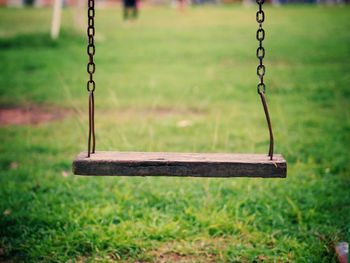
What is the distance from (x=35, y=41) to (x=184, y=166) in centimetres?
1097

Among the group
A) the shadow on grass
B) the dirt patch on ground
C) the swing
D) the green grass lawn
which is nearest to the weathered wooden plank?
the swing

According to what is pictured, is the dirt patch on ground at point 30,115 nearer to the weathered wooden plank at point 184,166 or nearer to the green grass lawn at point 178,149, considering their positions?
the green grass lawn at point 178,149

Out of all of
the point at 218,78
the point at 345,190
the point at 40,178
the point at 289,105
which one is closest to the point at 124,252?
the point at 40,178

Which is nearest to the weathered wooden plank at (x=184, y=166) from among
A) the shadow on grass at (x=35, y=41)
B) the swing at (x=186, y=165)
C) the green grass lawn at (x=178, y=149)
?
the swing at (x=186, y=165)

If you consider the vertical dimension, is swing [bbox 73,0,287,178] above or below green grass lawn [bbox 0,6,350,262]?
above

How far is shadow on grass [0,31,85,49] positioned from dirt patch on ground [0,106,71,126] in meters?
5.74

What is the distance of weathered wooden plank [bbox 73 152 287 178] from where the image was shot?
2.46 meters

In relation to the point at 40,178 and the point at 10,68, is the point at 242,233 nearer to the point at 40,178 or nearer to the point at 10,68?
the point at 40,178

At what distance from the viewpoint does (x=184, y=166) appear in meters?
2.47

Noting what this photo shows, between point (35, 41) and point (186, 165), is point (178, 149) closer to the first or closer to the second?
point (186, 165)

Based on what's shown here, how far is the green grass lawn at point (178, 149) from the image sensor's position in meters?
3.22

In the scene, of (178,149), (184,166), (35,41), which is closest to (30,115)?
(178,149)

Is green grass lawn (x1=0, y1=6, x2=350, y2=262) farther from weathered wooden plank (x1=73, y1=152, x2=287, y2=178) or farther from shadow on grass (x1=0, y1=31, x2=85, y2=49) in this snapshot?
shadow on grass (x1=0, y1=31, x2=85, y2=49)

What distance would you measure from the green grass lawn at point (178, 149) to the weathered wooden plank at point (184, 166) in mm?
790
